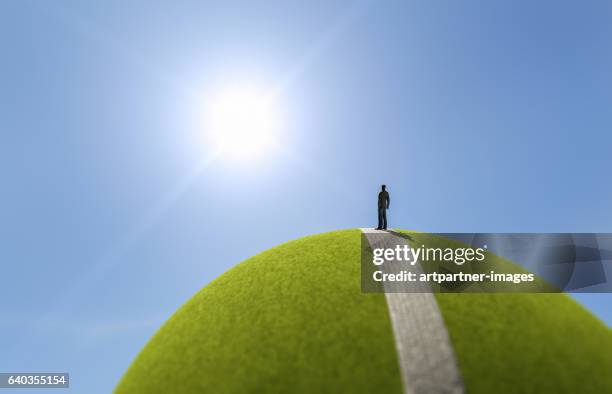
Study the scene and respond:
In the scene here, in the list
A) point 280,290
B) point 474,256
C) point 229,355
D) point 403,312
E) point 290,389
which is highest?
point 474,256

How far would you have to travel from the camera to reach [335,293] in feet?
43.5

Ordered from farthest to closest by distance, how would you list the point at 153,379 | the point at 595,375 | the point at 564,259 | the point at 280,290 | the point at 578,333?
the point at 564,259, the point at 280,290, the point at 153,379, the point at 578,333, the point at 595,375

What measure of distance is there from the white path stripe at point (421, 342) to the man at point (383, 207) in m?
6.42

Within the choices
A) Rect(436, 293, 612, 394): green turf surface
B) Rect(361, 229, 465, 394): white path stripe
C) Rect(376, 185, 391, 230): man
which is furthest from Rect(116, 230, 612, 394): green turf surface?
Rect(376, 185, 391, 230): man

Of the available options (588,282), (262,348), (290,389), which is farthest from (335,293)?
(588,282)

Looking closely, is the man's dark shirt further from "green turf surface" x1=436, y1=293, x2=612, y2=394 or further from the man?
"green turf surface" x1=436, y1=293, x2=612, y2=394

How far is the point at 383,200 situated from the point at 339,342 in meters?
9.74

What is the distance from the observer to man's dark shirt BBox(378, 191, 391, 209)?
19258 millimetres

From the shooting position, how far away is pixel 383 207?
1950cm

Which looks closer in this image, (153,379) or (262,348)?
(262,348)

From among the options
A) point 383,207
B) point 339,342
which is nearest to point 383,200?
point 383,207

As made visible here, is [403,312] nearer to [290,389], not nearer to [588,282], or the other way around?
[290,389]

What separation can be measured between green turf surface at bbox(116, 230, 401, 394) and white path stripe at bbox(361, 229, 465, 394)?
1.07 ft

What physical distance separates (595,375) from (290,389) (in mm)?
7880
